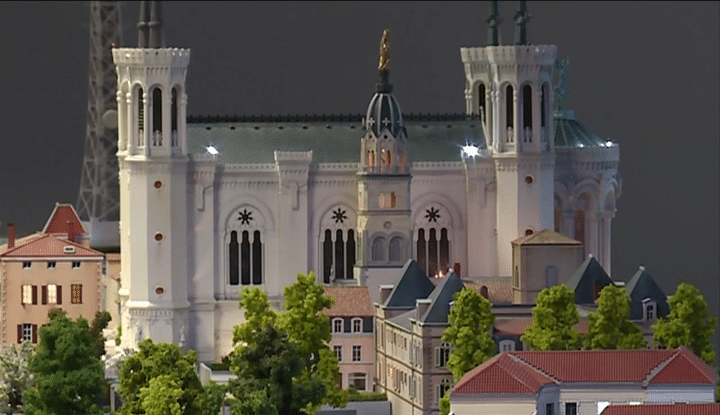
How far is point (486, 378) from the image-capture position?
128 m

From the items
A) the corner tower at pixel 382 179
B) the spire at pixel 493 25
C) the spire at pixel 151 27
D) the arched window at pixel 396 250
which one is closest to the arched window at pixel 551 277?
the corner tower at pixel 382 179

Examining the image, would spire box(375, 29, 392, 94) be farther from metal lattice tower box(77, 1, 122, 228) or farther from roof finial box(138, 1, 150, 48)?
metal lattice tower box(77, 1, 122, 228)

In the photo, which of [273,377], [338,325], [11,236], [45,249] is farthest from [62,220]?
[273,377]

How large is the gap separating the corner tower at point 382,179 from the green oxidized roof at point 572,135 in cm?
782

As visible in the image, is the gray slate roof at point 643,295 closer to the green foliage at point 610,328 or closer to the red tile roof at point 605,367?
the green foliage at point 610,328

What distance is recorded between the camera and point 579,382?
129 meters

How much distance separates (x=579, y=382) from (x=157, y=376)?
40.7 feet

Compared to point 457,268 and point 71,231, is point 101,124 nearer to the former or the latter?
point 71,231

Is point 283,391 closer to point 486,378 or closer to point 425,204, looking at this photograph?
point 486,378

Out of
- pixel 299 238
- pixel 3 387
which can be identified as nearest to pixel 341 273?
pixel 299 238

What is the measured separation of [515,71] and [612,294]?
15.8 meters

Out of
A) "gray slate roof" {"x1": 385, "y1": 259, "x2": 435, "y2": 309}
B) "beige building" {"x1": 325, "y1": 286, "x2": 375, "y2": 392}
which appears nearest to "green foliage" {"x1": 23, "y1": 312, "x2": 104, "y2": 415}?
"beige building" {"x1": 325, "y1": 286, "x2": 375, "y2": 392}

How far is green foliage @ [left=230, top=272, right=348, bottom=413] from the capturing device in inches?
5369

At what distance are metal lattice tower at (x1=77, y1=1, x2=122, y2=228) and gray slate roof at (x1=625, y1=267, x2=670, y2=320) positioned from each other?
38523mm
